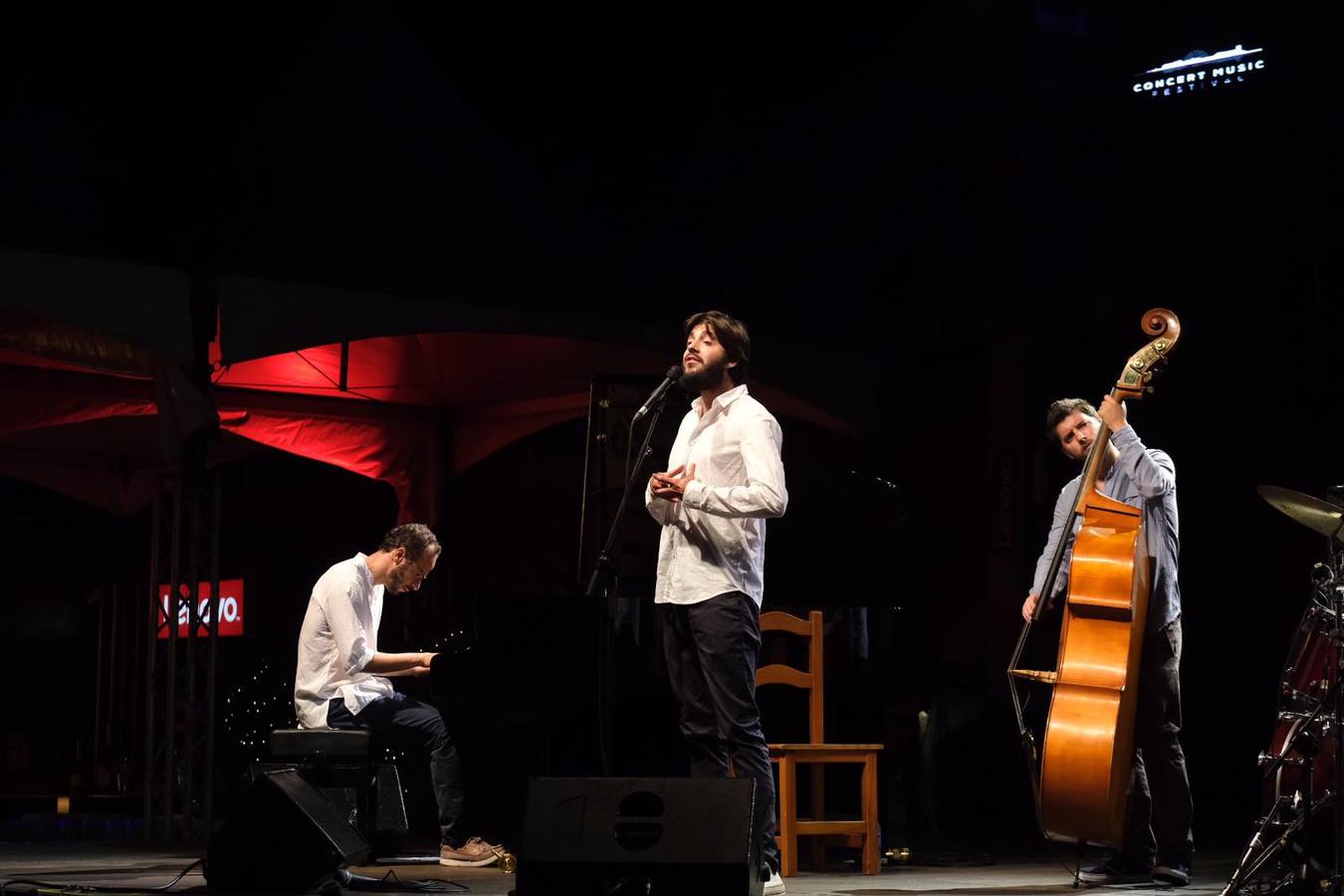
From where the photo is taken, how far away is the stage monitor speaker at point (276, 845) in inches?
170

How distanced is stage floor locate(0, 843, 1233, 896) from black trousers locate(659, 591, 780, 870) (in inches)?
35.7

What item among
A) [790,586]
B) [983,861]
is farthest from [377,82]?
[983,861]

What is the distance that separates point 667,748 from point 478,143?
413 centimetres

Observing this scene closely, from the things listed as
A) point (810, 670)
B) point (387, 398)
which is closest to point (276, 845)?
point (810, 670)

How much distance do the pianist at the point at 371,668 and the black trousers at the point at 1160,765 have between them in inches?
104

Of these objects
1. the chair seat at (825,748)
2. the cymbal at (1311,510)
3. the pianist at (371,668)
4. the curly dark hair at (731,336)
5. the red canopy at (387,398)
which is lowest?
the chair seat at (825,748)

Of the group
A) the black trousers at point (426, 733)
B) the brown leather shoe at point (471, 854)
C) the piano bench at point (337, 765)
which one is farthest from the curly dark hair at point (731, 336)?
the brown leather shoe at point (471, 854)

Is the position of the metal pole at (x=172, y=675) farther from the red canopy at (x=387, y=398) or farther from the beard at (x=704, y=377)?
the beard at (x=704, y=377)

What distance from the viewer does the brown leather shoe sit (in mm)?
6117

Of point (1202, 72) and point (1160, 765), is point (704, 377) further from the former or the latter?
point (1202, 72)

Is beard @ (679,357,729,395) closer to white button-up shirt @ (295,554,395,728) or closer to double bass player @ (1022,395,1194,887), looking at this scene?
double bass player @ (1022,395,1194,887)

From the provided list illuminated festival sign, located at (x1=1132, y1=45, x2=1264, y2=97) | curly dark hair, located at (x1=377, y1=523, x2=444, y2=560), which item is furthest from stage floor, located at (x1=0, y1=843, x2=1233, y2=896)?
illuminated festival sign, located at (x1=1132, y1=45, x2=1264, y2=97)

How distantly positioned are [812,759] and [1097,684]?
61.5 inches

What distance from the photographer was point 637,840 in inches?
139
